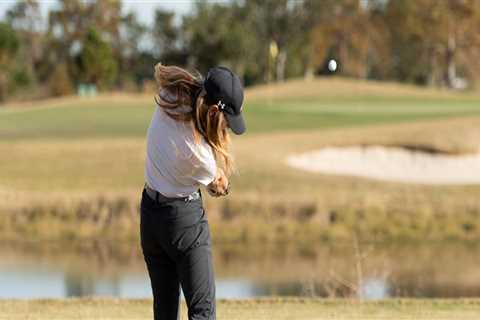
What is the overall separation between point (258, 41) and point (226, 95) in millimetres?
78133

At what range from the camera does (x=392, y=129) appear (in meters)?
35.6

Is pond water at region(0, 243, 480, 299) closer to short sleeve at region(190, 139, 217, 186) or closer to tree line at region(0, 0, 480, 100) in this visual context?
short sleeve at region(190, 139, 217, 186)

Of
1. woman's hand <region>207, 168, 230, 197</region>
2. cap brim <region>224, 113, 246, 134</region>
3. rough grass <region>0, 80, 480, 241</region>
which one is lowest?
rough grass <region>0, 80, 480, 241</region>

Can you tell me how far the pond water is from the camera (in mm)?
17922

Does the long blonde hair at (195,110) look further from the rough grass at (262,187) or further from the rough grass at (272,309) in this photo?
the rough grass at (262,187)

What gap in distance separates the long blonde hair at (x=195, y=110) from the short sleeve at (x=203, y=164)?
0.03 metres

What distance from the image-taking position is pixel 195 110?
614 cm

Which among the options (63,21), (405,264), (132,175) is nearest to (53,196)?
(132,175)

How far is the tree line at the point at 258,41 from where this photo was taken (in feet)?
→ 252

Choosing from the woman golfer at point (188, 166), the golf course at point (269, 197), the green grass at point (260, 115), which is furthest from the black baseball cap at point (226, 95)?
the green grass at point (260, 115)

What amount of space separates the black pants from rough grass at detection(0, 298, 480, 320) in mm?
2861

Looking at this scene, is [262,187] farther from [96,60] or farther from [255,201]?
[96,60]

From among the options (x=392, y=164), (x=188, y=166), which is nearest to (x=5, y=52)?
(x=392, y=164)

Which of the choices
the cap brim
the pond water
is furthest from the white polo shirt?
the pond water
